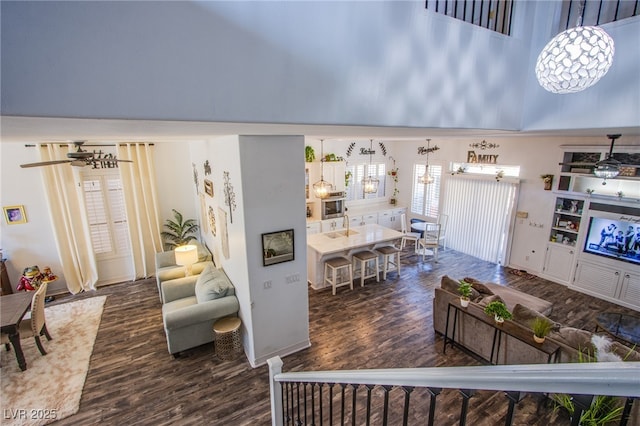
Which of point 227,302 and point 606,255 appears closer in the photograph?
point 227,302

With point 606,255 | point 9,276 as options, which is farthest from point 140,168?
point 606,255

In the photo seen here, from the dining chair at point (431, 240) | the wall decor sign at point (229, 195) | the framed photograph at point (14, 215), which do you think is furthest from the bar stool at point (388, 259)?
the framed photograph at point (14, 215)

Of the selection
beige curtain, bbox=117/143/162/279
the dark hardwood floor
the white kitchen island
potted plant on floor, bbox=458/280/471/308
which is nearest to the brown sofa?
potted plant on floor, bbox=458/280/471/308

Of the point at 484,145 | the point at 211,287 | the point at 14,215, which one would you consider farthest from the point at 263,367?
the point at 484,145

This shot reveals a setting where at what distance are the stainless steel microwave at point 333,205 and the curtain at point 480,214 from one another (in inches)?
119

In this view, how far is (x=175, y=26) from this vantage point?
153 centimetres

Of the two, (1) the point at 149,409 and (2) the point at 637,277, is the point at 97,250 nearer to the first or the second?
(1) the point at 149,409

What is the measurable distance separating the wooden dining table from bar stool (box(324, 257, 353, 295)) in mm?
4816

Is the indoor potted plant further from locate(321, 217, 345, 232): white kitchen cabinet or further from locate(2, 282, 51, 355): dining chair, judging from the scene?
locate(2, 282, 51, 355): dining chair

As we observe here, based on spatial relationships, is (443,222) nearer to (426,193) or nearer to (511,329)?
(426,193)

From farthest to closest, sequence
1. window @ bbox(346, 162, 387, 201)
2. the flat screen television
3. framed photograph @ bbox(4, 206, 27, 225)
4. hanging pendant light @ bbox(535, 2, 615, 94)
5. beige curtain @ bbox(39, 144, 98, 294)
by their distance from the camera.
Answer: window @ bbox(346, 162, 387, 201)
beige curtain @ bbox(39, 144, 98, 294)
framed photograph @ bbox(4, 206, 27, 225)
the flat screen television
hanging pendant light @ bbox(535, 2, 615, 94)

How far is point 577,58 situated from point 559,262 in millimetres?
6348

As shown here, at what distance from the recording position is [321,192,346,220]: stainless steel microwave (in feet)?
27.2

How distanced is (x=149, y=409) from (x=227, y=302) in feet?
4.92
